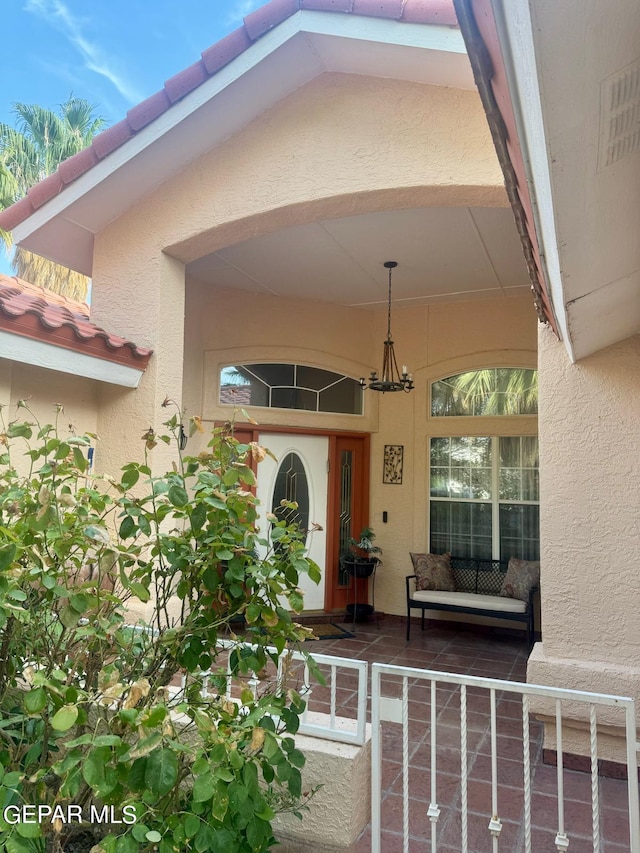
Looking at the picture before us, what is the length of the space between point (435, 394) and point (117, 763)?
267 inches

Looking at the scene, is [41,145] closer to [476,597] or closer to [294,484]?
[294,484]

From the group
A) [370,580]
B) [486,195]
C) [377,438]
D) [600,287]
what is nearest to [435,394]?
[377,438]

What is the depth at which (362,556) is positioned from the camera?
771cm

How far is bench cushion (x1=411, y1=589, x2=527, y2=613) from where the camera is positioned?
6.19 m

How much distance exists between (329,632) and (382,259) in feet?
14.3

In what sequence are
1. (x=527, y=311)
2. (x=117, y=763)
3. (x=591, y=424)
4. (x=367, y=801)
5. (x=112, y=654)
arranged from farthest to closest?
(x=527, y=311), (x=591, y=424), (x=367, y=801), (x=112, y=654), (x=117, y=763)

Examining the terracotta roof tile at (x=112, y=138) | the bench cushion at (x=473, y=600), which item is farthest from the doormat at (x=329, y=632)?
the terracotta roof tile at (x=112, y=138)

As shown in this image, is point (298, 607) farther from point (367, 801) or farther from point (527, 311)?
point (527, 311)

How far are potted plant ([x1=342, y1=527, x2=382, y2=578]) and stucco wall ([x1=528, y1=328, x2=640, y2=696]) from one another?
3883 millimetres

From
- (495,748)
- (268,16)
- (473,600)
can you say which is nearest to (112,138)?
(268,16)

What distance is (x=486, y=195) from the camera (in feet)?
12.7

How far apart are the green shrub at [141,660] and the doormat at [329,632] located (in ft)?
14.1

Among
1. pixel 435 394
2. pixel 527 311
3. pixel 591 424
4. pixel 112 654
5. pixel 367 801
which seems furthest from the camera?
pixel 435 394

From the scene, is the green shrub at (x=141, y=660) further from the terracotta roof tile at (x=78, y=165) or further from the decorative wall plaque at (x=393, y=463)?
the decorative wall plaque at (x=393, y=463)
